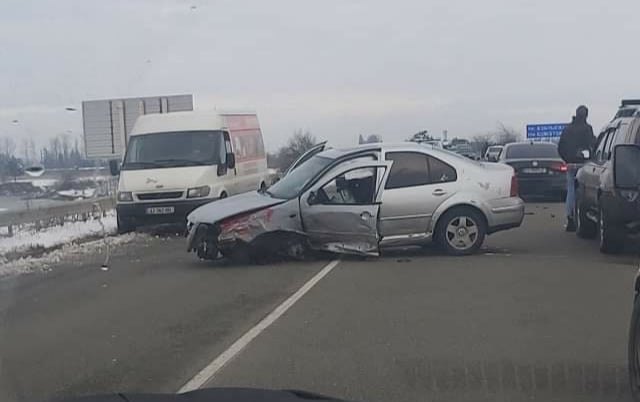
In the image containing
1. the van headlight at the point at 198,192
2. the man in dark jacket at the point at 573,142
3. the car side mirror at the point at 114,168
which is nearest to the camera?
the man in dark jacket at the point at 573,142

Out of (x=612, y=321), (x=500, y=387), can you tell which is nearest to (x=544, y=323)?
(x=612, y=321)

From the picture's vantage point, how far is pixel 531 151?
25.1 meters

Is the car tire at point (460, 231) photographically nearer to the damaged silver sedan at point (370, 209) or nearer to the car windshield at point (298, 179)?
the damaged silver sedan at point (370, 209)

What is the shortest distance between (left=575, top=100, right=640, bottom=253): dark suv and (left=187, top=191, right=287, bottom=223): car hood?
176 inches

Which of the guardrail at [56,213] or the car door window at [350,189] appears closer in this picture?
the car door window at [350,189]

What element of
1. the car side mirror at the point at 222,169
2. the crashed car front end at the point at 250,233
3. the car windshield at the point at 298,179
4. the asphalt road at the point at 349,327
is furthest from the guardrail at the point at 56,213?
the car windshield at the point at 298,179

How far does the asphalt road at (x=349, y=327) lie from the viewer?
6.77 meters

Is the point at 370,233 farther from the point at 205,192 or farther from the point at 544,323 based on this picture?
the point at 205,192

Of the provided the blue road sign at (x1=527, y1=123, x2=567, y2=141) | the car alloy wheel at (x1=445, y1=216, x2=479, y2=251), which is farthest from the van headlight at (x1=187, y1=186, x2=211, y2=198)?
the blue road sign at (x1=527, y1=123, x2=567, y2=141)

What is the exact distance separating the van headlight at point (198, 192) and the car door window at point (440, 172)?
692 cm

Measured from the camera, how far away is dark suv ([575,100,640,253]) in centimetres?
1273

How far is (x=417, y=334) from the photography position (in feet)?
27.2

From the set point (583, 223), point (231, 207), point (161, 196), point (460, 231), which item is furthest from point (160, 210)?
point (583, 223)

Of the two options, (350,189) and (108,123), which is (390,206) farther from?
(108,123)
